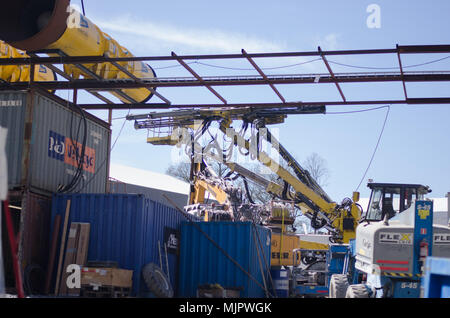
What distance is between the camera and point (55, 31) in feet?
46.8

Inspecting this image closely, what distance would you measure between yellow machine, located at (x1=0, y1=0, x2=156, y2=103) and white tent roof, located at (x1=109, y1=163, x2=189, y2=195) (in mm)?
23864

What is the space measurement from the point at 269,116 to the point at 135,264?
15.0m

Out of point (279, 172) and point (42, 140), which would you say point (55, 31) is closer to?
point (42, 140)

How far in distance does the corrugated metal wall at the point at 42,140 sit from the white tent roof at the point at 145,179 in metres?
21.8

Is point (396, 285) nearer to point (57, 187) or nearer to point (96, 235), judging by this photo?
point (96, 235)

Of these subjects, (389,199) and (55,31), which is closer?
(55,31)

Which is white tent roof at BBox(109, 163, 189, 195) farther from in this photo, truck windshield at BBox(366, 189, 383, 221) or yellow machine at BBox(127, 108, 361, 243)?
truck windshield at BBox(366, 189, 383, 221)


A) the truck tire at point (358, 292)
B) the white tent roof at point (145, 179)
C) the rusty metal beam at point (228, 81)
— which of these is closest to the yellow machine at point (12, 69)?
the rusty metal beam at point (228, 81)

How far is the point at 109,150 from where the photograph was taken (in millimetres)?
19844

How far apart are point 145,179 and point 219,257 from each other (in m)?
26.4

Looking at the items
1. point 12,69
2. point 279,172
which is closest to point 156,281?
point 12,69

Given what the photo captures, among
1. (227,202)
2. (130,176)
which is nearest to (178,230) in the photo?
(227,202)

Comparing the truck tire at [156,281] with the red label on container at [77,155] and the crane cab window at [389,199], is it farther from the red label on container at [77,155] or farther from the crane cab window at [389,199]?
the crane cab window at [389,199]

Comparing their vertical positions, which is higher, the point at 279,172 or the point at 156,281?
the point at 279,172
